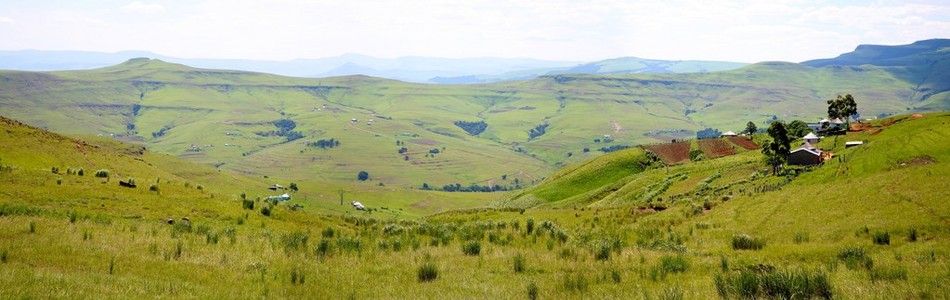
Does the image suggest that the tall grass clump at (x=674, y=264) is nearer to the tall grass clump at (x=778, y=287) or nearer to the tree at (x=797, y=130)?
the tall grass clump at (x=778, y=287)

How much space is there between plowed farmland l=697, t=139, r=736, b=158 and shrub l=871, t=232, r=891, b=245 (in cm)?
8041

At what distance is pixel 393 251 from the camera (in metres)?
20.0

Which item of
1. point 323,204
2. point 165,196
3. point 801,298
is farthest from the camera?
point 323,204

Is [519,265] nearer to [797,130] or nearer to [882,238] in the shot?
[882,238]

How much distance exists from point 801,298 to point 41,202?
92.6 feet

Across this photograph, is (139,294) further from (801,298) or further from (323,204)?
(323,204)

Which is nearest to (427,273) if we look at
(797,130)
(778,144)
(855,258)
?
(855,258)

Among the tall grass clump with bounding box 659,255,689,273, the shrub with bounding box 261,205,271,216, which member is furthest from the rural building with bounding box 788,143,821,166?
the shrub with bounding box 261,205,271,216

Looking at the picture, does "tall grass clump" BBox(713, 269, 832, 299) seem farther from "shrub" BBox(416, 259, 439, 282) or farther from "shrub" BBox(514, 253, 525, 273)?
"shrub" BBox(416, 259, 439, 282)

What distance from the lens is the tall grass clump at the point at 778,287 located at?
10977mm

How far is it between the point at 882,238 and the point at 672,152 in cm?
8596

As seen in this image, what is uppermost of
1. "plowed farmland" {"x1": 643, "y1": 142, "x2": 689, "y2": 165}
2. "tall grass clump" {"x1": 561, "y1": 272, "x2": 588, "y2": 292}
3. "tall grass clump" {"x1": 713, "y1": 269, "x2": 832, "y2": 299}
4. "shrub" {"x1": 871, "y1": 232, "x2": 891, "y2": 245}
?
"tall grass clump" {"x1": 713, "y1": 269, "x2": 832, "y2": 299}

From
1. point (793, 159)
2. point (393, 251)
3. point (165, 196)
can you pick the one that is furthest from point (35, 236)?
point (793, 159)

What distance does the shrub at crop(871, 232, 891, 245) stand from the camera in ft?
62.1
